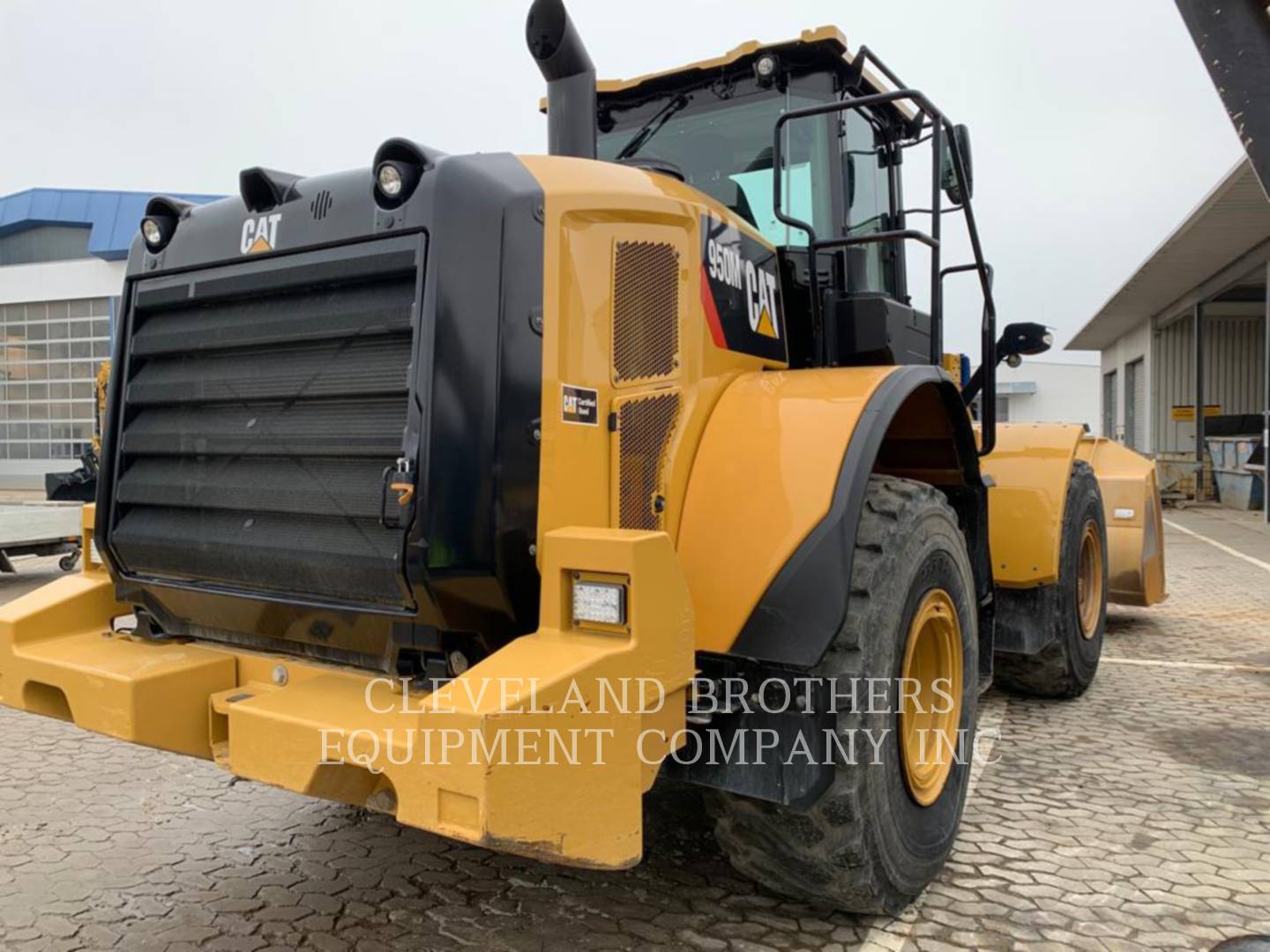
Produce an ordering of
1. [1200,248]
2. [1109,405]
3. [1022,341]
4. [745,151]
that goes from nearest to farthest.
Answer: [745,151]
[1022,341]
[1200,248]
[1109,405]

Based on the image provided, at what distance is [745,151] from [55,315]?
28.7m

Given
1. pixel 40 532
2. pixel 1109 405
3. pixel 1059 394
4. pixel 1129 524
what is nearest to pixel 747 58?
pixel 1129 524

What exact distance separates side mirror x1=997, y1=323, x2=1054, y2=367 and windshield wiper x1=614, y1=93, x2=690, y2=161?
79.2 inches

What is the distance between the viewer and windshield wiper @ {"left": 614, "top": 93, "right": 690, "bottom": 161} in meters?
4.20

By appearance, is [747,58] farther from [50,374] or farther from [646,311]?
[50,374]

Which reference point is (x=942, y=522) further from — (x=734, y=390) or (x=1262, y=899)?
(x=1262, y=899)

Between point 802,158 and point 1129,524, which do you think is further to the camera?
point 1129,524

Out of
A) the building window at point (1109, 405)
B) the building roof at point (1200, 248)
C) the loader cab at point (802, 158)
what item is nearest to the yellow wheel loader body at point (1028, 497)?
the loader cab at point (802, 158)

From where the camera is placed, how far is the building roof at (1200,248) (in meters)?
14.4

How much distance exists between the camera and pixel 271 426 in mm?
2916

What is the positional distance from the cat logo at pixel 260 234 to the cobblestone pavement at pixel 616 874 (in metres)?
2.02

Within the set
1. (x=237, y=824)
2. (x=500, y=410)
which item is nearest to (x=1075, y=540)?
(x=500, y=410)

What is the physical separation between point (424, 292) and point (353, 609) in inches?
34.5

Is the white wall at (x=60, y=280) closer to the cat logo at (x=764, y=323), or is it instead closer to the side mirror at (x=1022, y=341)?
the side mirror at (x=1022, y=341)
